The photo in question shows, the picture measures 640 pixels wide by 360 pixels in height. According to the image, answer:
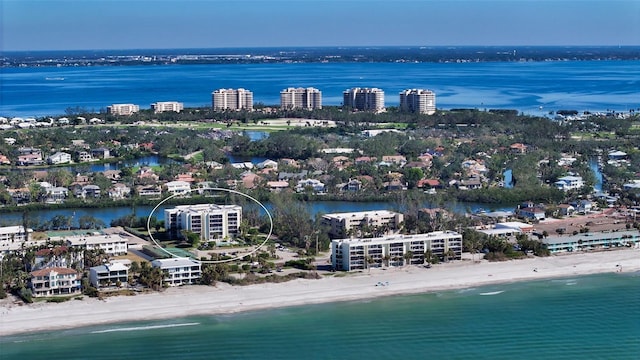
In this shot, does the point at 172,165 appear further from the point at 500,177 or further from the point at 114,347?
the point at 114,347

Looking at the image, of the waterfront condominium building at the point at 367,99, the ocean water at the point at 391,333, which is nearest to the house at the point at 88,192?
the ocean water at the point at 391,333

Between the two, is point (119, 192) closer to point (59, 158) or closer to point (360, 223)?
point (59, 158)

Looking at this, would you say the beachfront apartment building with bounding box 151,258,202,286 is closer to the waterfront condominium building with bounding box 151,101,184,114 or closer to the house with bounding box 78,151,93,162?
the house with bounding box 78,151,93,162

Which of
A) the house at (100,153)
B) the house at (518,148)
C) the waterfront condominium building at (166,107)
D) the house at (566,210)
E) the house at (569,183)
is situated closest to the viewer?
the house at (566,210)

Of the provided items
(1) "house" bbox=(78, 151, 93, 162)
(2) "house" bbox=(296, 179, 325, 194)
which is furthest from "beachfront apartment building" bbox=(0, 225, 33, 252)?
(1) "house" bbox=(78, 151, 93, 162)

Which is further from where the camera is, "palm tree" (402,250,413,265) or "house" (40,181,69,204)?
"house" (40,181,69,204)

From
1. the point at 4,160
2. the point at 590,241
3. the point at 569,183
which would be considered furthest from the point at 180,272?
the point at 4,160

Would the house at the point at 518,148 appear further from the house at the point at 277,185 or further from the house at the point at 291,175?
the house at the point at 277,185
